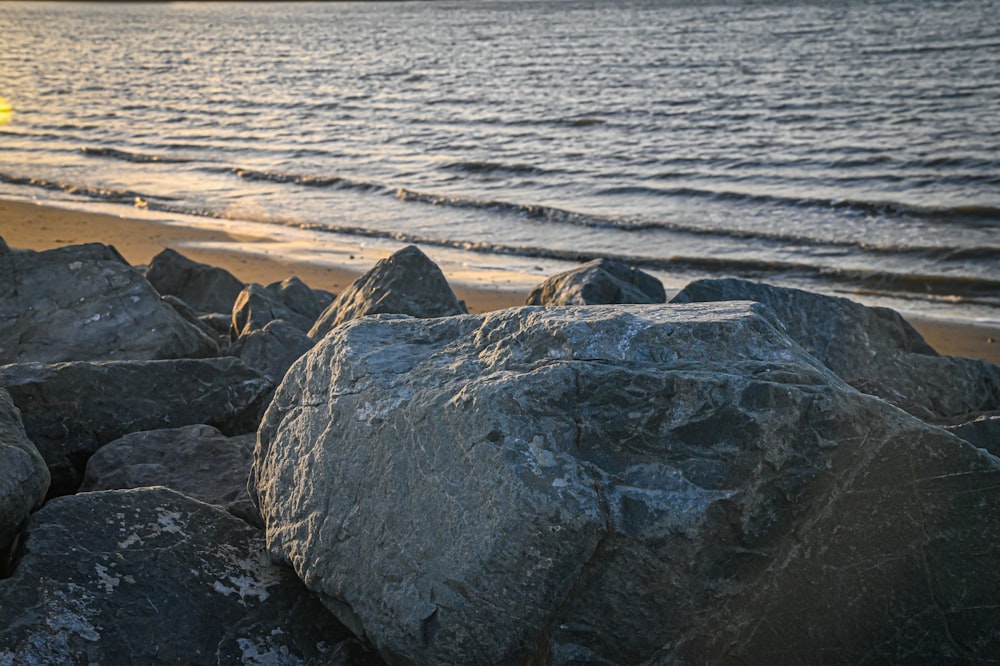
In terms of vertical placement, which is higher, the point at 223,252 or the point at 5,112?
the point at 5,112

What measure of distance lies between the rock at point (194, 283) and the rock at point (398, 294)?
264cm

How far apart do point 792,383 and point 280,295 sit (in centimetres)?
504

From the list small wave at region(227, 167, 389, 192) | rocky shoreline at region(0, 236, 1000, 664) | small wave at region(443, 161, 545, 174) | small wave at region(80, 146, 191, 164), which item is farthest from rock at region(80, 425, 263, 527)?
small wave at region(80, 146, 191, 164)

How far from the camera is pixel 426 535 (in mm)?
2865

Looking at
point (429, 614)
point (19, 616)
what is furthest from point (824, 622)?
point (19, 616)

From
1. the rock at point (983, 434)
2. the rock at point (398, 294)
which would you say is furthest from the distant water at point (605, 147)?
the rock at point (983, 434)

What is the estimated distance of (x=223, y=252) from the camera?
41.8ft

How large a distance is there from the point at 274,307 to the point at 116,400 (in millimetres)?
2296

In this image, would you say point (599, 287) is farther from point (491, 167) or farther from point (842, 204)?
point (491, 167)

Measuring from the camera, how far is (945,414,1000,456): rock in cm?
374

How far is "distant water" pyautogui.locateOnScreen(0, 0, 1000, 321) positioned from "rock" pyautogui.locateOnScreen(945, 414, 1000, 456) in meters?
6.74

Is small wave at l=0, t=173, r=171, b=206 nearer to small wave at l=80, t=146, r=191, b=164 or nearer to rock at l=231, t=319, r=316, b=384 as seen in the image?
small wave at l=80, t=146, r=191, b=164

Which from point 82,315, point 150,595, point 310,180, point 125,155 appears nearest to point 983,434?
point 150,595

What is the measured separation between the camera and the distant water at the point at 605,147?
12906mm
